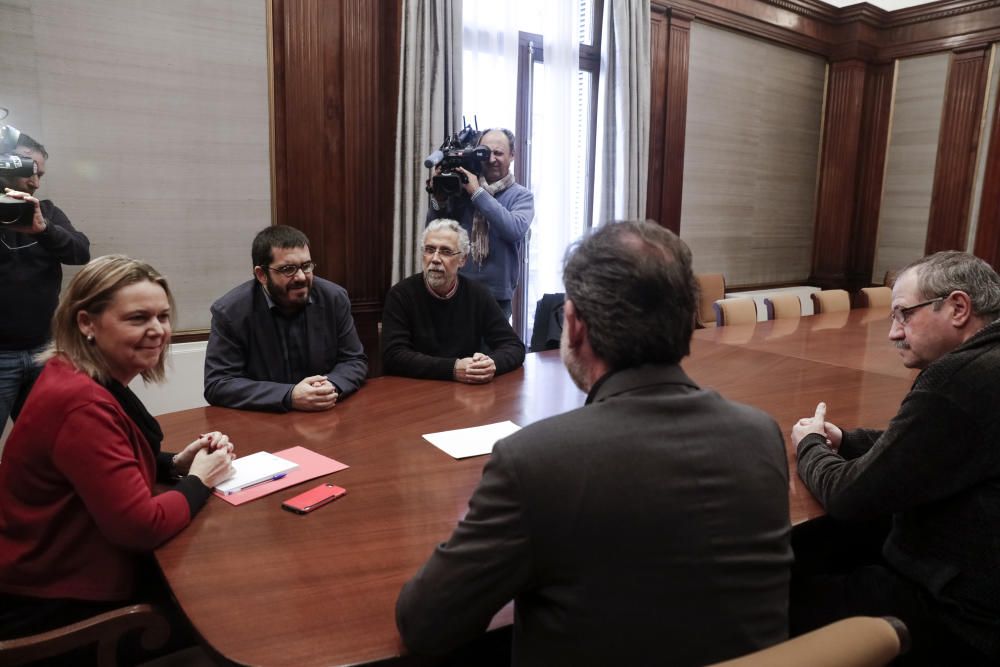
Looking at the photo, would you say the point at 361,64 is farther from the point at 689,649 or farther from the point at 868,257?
the point at 868,257

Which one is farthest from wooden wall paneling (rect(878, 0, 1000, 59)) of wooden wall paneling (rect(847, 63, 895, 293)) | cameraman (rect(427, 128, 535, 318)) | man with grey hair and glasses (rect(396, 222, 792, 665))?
man with grey hair and glasses (rect(396, 222, 792, 665))

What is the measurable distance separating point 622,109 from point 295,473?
395 centimetres

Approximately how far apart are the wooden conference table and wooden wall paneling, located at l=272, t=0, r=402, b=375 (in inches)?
60.0

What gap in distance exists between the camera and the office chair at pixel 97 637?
1.10 meters

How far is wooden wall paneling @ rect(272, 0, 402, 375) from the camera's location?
3.56 metres

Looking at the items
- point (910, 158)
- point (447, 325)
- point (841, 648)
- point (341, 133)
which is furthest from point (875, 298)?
point (841, 648)

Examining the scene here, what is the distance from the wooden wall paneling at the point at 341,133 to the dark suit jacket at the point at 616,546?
3.07 meters

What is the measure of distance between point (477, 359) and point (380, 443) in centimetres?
70

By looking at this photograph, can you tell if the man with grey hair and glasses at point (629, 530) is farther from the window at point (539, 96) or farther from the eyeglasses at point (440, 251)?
the window at point (539, 96)

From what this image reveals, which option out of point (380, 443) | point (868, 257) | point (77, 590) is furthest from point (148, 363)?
point (868, 257)

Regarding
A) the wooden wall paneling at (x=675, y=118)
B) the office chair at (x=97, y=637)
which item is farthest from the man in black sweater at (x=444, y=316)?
the wooden wall paneling at (x=675, y=118)

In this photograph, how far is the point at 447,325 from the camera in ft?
9.13

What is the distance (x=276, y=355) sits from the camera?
2.34 meters

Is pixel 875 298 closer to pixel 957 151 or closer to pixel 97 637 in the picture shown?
pixel 957 151
